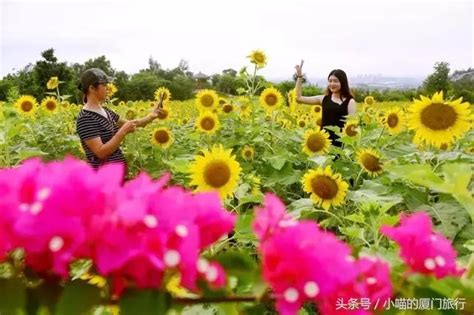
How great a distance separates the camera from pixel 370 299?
1.69ft

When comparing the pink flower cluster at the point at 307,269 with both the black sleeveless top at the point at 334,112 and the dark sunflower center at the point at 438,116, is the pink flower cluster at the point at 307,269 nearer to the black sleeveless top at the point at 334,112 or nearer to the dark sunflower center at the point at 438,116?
the dark sunflower center at the point at 438,116

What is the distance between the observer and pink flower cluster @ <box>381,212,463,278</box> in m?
0.56

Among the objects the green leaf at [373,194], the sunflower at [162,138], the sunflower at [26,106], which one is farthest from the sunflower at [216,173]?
the sunflower at [26,106]

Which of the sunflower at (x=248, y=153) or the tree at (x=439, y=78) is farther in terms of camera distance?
the tree at (x=439, y=78)

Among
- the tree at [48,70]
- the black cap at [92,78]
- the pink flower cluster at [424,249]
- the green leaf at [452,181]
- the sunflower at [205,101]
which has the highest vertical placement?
the green leaf at [452,181]

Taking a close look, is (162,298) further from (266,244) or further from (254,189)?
(254,189)

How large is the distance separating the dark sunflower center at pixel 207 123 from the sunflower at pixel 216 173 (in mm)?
1506

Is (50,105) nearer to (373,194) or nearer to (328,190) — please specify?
(328,190)

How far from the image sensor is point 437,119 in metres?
2.49

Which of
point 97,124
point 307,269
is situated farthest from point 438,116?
point 307,269

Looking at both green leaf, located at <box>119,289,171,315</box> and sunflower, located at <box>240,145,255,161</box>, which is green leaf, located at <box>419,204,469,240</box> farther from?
green leaf, located at <box>119,289,171,315</box>

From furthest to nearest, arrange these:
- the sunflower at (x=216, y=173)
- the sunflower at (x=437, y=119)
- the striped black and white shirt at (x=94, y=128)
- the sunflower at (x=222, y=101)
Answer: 1. the sunflower at (x=222, y=101)
2. the striped black and white shirt at (x=94, y=128)
3. the sunflower at (x=437, y=119)
4. the sunflower at (x=216, y=173)

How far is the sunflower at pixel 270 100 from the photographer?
4.27 meters

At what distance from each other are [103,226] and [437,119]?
222 centimetres
